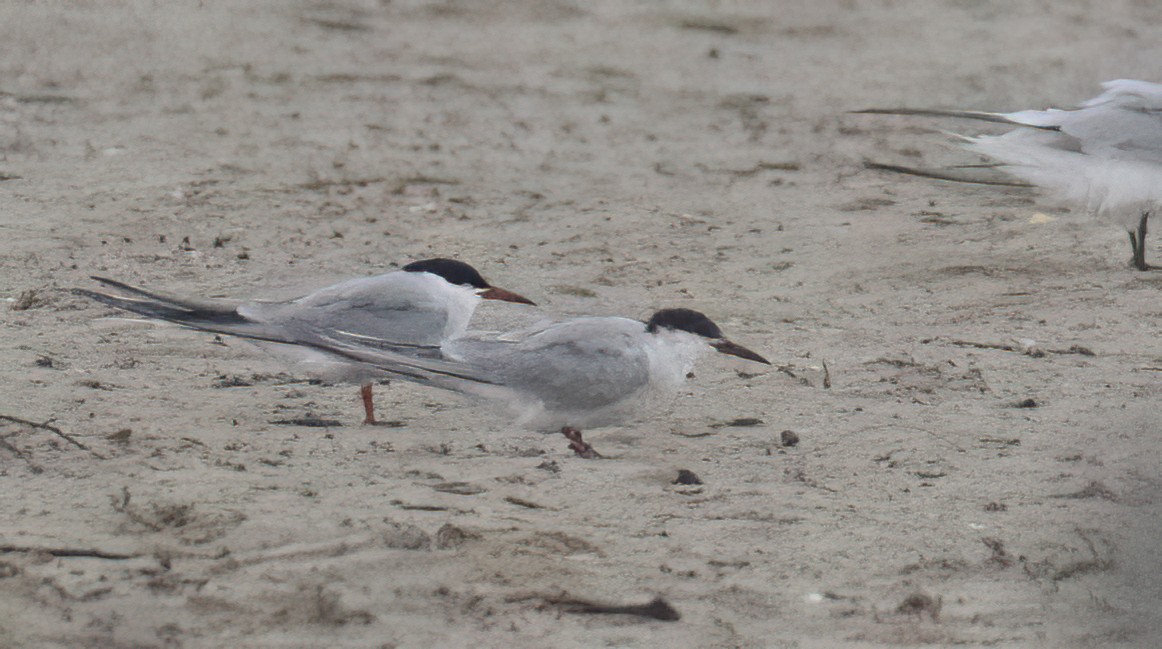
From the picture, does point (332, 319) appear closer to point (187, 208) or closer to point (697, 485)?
point (697, 485)

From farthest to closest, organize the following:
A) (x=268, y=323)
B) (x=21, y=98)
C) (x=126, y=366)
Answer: (x=21, y=98) → (x=126, y=366) → (x=268, y=323)

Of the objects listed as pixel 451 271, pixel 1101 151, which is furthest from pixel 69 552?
pixel 1101 151

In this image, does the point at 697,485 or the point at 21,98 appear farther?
the point at 21,98

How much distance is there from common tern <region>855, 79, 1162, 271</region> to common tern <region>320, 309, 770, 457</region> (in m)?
2.04

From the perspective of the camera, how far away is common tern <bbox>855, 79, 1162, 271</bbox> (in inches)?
185

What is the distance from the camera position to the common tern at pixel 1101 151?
4.70 meters

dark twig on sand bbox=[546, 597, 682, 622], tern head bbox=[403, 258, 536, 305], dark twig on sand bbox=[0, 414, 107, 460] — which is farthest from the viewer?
tern head bbox=[403, 258, 536, 305]

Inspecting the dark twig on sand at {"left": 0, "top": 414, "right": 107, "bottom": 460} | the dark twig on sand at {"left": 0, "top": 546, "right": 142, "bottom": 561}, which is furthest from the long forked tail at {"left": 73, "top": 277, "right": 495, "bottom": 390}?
the dark twig on sand at {"left": 0, "top": 546, "right": 142, "bottom": 561}

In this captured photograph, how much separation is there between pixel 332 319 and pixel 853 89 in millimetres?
3462

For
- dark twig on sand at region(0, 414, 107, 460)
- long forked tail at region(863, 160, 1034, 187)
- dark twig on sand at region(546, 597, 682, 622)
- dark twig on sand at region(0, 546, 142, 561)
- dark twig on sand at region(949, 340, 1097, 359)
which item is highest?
long forked tail at region(863, 160, 1034, 187)

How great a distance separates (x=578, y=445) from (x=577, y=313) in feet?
3.16

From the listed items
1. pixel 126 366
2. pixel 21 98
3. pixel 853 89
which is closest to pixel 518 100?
pixel 853 89

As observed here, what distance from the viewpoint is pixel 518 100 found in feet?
19.5

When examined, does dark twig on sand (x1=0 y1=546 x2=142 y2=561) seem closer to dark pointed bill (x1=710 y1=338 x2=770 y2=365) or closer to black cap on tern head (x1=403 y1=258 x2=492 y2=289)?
black cap on tern head (x1=403 y1=258 x2=492 y2=289)
